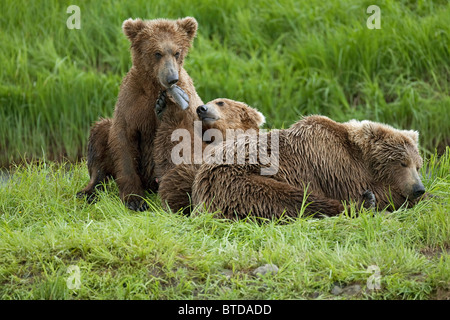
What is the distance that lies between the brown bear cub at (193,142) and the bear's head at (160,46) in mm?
453

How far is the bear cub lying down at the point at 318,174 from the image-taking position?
244 inches

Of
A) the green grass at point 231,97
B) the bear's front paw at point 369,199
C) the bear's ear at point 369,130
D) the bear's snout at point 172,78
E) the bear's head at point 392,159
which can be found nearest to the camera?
the green grass at point 231,97

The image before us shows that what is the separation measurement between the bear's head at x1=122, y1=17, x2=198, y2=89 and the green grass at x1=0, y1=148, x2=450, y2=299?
140cm

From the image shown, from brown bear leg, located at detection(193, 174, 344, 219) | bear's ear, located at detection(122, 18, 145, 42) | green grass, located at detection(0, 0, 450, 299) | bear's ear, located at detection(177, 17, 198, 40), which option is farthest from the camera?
bear's ear, located at detection(177, 17, 198, 40)

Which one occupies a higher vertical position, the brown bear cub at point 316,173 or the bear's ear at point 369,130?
the bear's ear at point 369,130

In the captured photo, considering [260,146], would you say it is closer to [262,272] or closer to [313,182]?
[313,182]

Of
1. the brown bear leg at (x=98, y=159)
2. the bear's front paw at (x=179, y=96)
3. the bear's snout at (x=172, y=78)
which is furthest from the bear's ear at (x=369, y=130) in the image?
the brown bear leg at (x=98, y=159)

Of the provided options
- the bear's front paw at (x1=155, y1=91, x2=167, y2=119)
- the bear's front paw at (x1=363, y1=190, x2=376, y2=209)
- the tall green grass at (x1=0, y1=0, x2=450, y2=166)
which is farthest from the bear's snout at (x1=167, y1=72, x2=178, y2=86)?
the tall green grass at (x1=0, y1=0, x2=450, y2=166)

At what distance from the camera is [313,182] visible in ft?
21.4

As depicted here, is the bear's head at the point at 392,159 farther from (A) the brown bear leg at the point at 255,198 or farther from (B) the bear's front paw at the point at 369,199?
(A) the brown bear leg at the point at 255,198

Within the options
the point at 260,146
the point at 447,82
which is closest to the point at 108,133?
the point at 260,146

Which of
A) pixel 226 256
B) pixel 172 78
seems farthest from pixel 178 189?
pixel 226 256
